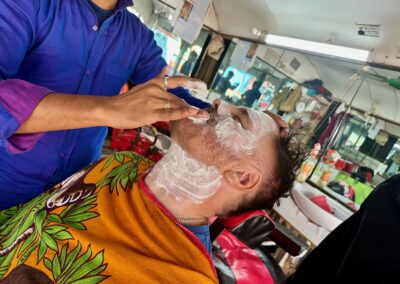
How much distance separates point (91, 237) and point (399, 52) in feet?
9.09

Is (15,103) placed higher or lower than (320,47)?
lower

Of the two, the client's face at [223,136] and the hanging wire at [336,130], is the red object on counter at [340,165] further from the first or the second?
the client's face at [223,136]

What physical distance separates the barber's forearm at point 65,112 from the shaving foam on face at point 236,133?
1.34ft

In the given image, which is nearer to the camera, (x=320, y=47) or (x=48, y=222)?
(x=48, y=222)

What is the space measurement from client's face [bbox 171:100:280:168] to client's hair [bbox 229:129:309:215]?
51 mm

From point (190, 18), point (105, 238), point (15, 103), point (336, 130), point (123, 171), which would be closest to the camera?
point (15, 103)

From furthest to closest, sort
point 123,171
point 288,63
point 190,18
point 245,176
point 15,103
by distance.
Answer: point 288,63 < point 190,18 < point 123,171 < point 245,176 < point 15,103

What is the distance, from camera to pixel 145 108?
663 mm

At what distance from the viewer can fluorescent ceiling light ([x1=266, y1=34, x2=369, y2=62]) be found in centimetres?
262

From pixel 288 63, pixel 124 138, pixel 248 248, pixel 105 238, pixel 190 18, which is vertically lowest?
pixel 124 138

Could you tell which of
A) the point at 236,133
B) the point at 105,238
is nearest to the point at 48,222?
the point at 105,238

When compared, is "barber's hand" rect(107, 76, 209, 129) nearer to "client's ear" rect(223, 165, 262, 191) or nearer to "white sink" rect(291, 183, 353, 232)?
"client's ear" rect(223, 165, 262, 191)

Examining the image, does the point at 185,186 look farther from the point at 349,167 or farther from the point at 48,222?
the point at 349,167

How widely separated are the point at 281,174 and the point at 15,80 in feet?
2.82
